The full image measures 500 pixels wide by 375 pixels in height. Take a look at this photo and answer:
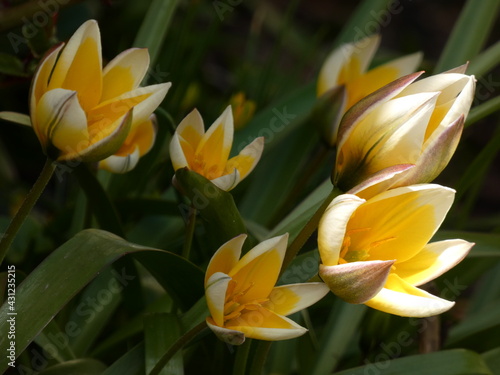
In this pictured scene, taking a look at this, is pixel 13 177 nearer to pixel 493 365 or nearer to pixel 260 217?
pixel 260 217

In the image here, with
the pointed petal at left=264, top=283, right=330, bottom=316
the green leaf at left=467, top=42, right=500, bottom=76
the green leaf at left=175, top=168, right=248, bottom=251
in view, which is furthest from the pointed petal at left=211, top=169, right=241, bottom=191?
the green leaf at left=467, top=42, right=500, bottom=76

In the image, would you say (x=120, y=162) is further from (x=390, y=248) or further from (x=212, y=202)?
(x=390, y=248)

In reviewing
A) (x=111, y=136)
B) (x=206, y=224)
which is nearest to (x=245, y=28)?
(x=206, y=224)

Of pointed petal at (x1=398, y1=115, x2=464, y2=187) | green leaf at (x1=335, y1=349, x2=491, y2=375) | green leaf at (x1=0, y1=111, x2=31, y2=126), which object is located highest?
pointed petal at (x1=398, y1=115, x2=464, y2=187)

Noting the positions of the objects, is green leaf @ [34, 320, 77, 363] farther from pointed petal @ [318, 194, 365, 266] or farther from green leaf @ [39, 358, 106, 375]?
pointed petal @ [318, 194, 365, 266]

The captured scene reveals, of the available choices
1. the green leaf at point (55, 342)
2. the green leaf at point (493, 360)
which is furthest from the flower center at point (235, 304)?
the green leaf at point (493, 360)

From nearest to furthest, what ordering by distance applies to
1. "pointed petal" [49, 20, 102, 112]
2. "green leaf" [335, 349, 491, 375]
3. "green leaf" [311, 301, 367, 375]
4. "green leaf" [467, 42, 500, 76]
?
"pointed petal" [49, 20, 102, 112] → "green leaf" [335, 349, 491, 375] → "green leaf" [311, 301, 367, 375] → "green leaf" [467, 42, 500, 76]
